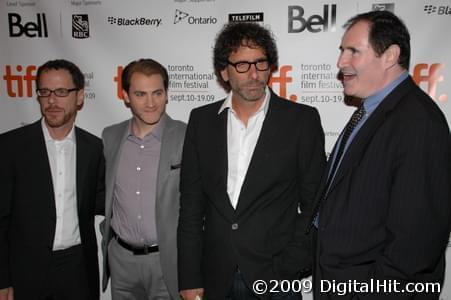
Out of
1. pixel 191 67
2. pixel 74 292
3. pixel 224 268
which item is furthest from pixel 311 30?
pixel 74 292

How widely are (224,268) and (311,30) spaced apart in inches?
67.8

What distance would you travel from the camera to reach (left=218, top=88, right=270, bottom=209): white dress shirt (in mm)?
2047

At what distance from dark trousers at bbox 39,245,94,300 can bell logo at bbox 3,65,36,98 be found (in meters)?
1.48

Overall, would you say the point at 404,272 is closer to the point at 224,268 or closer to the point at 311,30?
the point at 224,268

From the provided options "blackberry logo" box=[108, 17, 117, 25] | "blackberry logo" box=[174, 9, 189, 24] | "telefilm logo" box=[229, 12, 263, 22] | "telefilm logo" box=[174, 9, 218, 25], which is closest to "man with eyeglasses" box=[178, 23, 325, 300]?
"telefilm logo" box=[229, 12, 263, 22]

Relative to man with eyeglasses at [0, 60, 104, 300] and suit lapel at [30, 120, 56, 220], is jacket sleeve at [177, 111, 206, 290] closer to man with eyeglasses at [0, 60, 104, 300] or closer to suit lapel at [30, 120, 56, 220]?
man with eyeglasses at [0, 60, 104, 300]

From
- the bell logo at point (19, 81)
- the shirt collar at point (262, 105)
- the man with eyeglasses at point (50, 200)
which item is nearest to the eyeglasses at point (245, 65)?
the shirt collar at point (262, 105)

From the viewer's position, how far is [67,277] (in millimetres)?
2309

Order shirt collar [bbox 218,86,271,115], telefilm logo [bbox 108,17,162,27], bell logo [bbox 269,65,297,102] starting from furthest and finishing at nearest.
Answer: telefilm logo [bbox 108,17,162,27]
bell logo [bbox 269,65,297,102]
shirt collar [bbox 218,86,271,115]

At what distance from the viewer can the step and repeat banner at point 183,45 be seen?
2.63 meters

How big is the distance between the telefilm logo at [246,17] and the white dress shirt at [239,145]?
2.90ft

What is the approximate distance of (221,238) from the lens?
205 centimetres

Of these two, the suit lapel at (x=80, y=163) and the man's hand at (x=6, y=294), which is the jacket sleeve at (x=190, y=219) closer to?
the suit lapel at (x=80, y=163)

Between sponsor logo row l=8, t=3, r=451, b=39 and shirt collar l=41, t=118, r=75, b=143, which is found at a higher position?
sponsor logo row l=8, t=3, r=451, b=39
